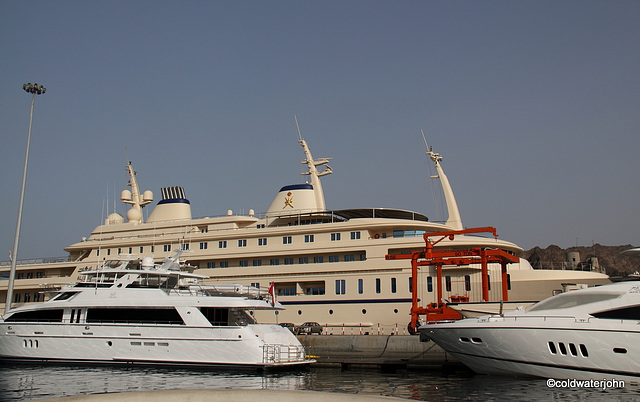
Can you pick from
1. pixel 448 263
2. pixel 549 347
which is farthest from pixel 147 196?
pixel 549 347

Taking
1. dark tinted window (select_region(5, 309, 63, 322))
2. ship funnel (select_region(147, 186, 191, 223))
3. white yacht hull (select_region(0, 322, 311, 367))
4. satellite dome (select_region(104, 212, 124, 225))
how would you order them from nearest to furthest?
1. white yacht hull (select_region(0, 322, 311, 367))
2. dark tinted window (select_region(5, 309, 63, 322))
3. ship funnel (select_region(147, 186, 191, 223))
4. satellite dome (select_region(104, 212, 124, 225))

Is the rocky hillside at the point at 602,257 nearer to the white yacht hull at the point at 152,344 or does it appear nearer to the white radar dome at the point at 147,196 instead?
the white radar dome at the point at 147,196

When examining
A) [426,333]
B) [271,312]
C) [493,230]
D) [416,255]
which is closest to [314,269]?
[271,312]

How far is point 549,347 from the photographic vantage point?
18312 millimetres

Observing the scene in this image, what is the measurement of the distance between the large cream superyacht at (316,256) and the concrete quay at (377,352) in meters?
4.89

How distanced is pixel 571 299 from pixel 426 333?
5.89 metres

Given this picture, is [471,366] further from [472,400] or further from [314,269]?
[314,269]

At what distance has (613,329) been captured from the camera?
17.4 metres

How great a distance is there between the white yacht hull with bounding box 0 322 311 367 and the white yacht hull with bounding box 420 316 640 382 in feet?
23.6

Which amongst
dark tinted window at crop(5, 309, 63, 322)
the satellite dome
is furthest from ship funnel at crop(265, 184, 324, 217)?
dark tinted window at crop(5, 309, 63, 322)

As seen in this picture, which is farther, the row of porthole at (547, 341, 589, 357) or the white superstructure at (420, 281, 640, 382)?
the row of porthole at (547, 341, 589, 357)

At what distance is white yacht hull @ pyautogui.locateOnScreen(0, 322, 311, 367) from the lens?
22.9m

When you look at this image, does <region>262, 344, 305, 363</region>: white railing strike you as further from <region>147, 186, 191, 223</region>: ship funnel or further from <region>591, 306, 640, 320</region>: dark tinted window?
<region>147, 186, 191, 223</region>: ship funnel

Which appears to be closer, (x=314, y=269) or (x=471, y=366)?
(x=471, y=366)
